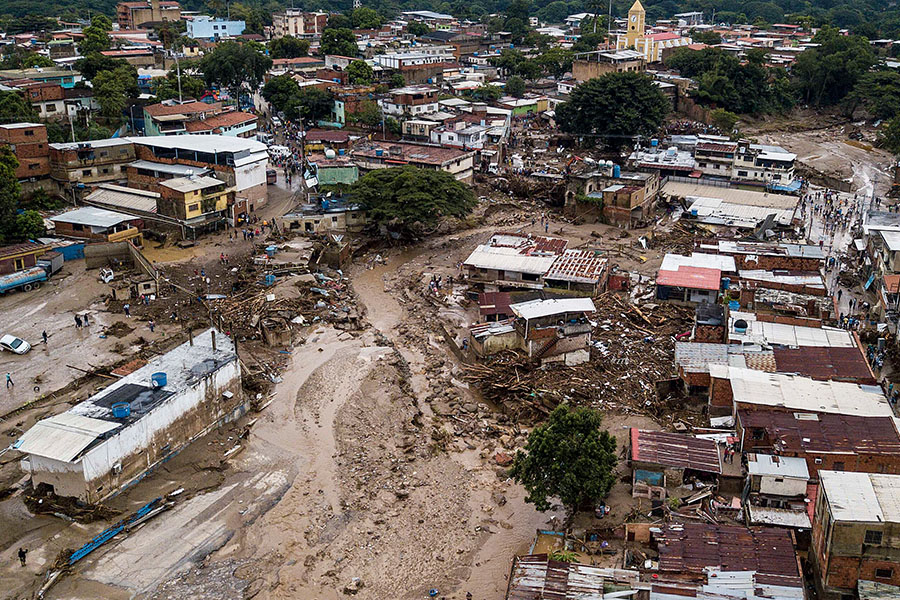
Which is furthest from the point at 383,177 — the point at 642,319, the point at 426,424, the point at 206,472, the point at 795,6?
the point at 795,6

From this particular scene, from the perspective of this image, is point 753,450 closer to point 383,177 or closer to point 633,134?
point 383,177

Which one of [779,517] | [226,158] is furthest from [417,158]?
[779,517]

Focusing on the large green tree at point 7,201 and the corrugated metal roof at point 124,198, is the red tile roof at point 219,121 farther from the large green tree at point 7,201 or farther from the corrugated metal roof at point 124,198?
the large green tree at point 7,201

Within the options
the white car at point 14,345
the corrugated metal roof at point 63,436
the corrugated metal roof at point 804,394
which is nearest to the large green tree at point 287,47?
the white car at point 14,345

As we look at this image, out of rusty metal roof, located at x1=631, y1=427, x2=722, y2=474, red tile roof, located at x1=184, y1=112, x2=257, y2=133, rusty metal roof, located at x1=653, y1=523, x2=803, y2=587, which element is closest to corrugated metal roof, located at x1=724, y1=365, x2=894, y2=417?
rusty metal roof, located at x1=631, y1=427, x2=722, y2=474

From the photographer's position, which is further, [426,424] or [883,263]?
[883,263]

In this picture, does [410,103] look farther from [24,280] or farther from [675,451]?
[675,451]

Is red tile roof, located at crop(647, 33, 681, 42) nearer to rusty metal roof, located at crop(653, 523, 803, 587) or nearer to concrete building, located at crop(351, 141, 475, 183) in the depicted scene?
concrete building, located at crop(351, 141, 475, 183)
